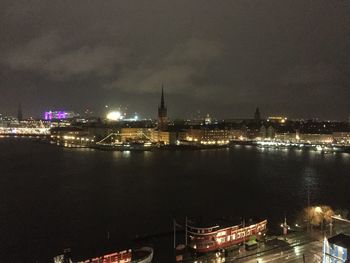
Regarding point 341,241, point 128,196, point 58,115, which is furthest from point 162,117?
point 58,115

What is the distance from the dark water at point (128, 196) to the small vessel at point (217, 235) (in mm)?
1080

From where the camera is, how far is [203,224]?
6051 millimetres

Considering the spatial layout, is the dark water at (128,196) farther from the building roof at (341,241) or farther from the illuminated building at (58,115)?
the illuminated building at (58,115)

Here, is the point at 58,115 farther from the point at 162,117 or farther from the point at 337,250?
the point at 337,250

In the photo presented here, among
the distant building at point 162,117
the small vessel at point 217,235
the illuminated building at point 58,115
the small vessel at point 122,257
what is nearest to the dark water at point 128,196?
the small vessel at point 122,257

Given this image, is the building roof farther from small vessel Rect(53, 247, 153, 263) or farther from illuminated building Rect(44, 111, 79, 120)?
illuminated building Rect(44, 111, 79, 120)

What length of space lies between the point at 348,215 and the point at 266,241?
2.69 metres

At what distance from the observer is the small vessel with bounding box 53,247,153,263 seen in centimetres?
475

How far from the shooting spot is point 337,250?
13.9 feet

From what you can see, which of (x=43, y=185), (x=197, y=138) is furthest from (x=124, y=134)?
(x=43, y=185)

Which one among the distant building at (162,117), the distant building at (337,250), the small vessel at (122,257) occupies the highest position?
the distant building at (162,117)

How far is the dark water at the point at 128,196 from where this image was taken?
6660 mm

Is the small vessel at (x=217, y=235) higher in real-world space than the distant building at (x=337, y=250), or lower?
lower

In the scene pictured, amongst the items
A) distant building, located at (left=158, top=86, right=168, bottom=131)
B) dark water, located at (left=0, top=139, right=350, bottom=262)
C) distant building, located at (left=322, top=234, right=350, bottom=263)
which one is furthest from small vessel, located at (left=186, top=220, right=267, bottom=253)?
distant building, located at (left=158, top=86, right=168, bottom=131)
